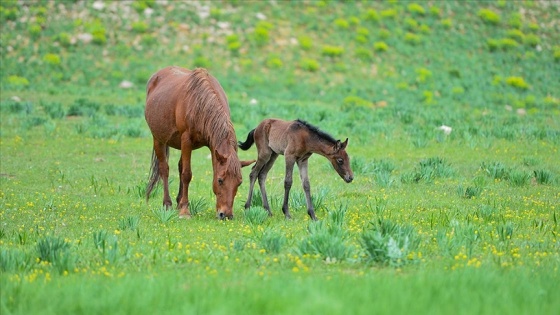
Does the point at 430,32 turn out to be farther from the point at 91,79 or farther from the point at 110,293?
the point at 110,293

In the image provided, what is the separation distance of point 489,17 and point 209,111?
91.9ft

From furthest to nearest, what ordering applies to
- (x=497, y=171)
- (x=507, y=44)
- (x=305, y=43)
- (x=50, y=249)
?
(x=507, y=44) → (x=305, y=43) → (x=497, y=171) → (x=50, y=249)

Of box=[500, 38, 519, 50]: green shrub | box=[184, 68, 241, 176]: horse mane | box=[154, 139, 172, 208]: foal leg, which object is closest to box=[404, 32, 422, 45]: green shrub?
box=[500, 38, 519, 50]: green shrub

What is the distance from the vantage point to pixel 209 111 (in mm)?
10992

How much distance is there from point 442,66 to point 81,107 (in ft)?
50.9

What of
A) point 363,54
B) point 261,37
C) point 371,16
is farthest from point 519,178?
point 371,16

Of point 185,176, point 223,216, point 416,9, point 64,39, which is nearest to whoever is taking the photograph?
point 223,216

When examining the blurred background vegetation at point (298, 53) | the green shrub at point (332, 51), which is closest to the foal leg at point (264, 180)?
the blurred background vegetation at point (298, 53)

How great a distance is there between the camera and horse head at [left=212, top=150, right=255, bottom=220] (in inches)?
405

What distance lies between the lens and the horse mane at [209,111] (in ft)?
35.0

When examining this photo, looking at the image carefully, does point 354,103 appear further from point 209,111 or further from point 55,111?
point 209,111

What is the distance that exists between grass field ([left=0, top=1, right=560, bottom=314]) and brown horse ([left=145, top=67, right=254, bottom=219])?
15.8 inches

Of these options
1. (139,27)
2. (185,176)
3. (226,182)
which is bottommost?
(139,27)

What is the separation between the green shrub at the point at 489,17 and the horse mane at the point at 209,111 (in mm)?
27289
